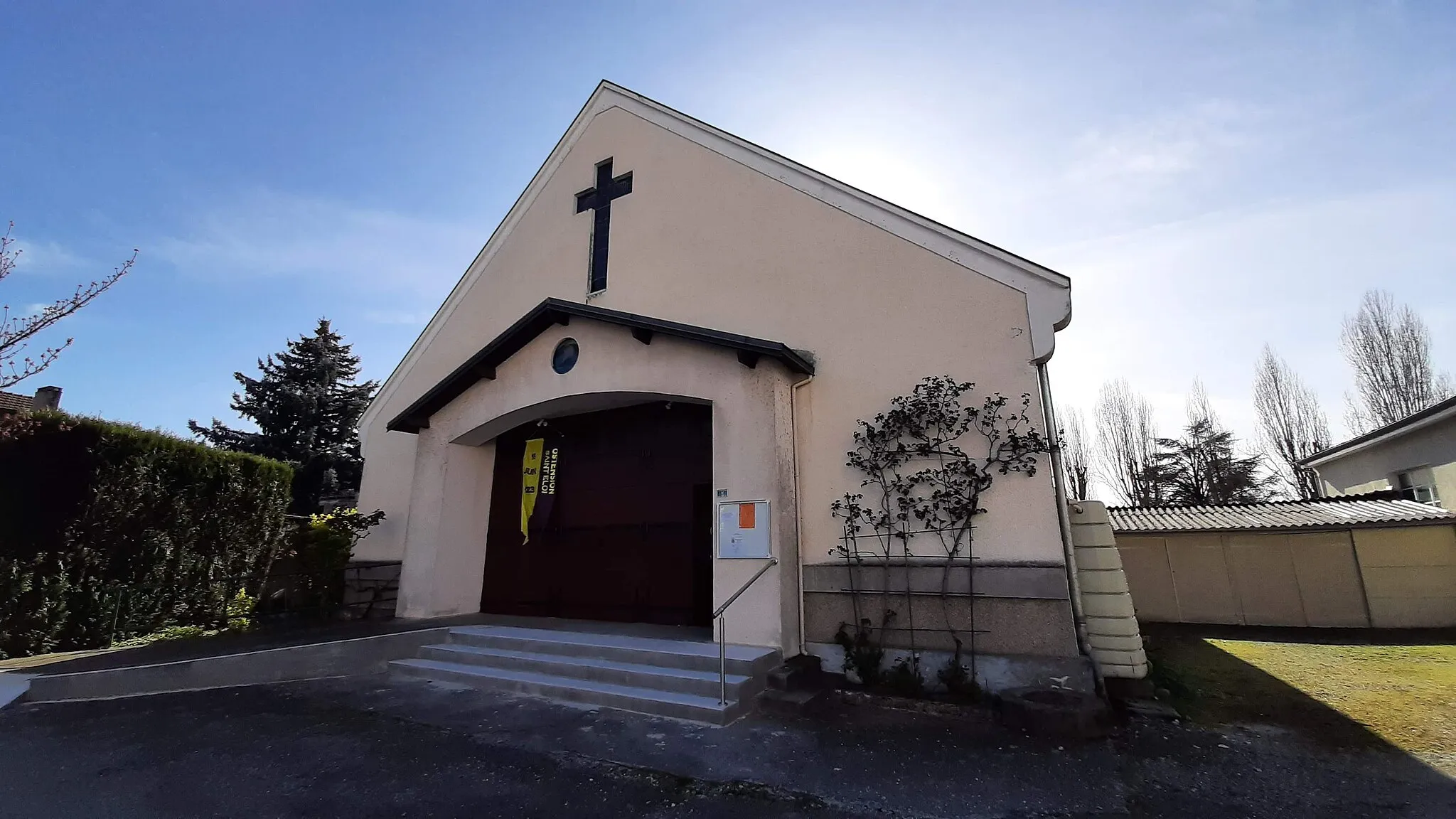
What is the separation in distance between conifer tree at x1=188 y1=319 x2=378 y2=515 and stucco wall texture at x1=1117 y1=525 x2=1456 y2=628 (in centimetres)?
2551

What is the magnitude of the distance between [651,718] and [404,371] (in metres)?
9.12

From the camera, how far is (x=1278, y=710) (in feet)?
17.2

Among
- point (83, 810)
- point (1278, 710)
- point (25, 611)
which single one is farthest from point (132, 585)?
point (1278, 710)

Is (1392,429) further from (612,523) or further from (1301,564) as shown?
(612,523)

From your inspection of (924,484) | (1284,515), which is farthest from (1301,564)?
(924,484)

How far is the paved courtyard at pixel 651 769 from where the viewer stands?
11.5ft

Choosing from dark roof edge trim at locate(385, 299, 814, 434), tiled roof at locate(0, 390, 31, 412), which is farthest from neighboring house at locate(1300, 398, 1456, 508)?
tiled roof at locate(0, 390, 31, 412)

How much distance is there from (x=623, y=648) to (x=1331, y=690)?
24.1ft

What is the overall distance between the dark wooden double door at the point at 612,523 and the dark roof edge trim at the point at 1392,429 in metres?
13.2

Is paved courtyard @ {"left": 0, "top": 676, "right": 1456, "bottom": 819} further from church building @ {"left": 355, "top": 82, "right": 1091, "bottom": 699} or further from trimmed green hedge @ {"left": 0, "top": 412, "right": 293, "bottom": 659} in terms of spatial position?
trimmed green hedge @ {"left": 0, "top": 412, "right": 293, "bottom": 659}

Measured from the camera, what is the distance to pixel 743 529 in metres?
6.39

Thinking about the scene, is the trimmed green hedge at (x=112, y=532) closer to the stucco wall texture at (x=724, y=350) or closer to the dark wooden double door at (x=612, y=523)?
the stucco wall texture at (x=724, y=350)

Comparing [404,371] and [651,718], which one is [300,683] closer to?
[651,718]

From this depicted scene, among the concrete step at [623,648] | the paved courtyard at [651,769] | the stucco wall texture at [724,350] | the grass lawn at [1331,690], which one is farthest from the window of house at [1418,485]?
the concrete step at [623,648]
